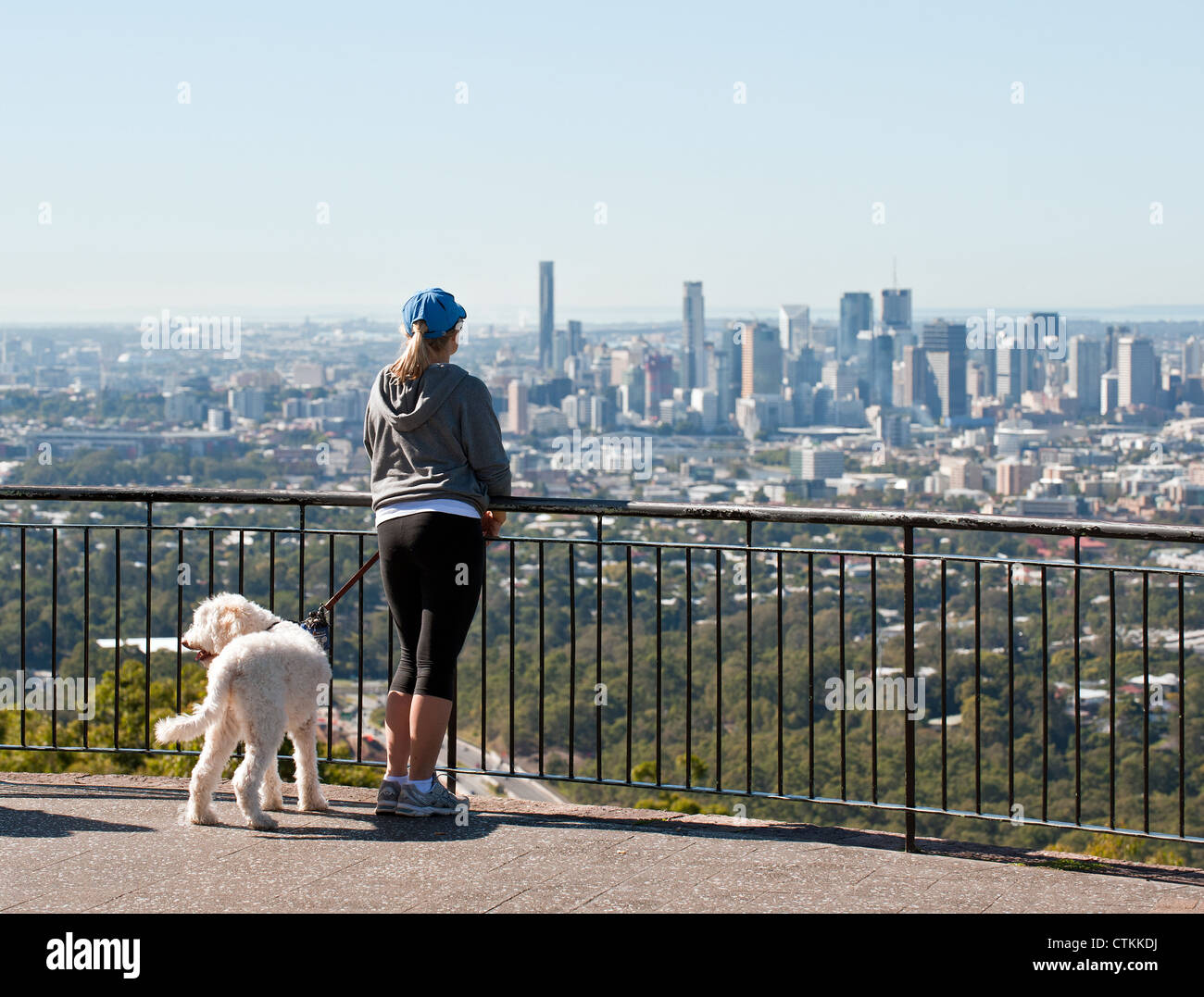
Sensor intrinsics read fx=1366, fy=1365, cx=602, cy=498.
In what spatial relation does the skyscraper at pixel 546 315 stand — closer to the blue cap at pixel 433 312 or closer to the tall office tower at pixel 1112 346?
the tall office tower at pixel 1112 346

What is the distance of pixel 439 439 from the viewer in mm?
5297

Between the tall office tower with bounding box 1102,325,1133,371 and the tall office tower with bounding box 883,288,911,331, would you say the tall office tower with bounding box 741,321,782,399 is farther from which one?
the tall office tower with bounding box 1102,325,1133,371

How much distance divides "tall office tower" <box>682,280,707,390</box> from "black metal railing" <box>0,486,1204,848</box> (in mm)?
68474

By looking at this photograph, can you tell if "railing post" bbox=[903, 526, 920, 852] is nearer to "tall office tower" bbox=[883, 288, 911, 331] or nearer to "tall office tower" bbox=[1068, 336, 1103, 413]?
"tall office tower" bbox=[1068, 336, 1103, 413]

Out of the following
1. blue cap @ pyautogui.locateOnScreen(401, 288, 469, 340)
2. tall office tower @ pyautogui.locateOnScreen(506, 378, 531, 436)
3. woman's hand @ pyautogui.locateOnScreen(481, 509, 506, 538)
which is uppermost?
tall office tower @ pyautogui.locateOnScreen(506, 378, 531, 436)

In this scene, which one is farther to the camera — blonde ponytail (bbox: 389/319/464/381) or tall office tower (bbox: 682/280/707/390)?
tall office tower (bbox: 682/280/707/390)

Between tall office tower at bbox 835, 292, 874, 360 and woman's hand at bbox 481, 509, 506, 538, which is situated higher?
tall office tower at bbox 835, 292, 874, 360

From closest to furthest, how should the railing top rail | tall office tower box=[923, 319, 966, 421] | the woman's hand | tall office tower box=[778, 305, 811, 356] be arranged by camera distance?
the railing top rail
the woman's hand
tall office tower box=[923, 319, 966, 421]
tall office tower box=[778, 305, 811, 356]

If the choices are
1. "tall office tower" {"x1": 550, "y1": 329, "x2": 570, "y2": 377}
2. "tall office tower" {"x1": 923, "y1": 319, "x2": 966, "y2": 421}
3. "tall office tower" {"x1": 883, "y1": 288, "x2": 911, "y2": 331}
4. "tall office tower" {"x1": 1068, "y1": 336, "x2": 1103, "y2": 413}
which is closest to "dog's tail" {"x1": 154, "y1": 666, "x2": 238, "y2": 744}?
"tall office tower" {"x1": 1068, "y1": 336, "x2": 1103, "y2": 413}

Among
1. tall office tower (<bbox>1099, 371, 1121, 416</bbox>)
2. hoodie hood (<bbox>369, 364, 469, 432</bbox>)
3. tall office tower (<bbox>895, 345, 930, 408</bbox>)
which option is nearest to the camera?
hoodie hood (<bbox>369, 364, 469, 432</bbox>)

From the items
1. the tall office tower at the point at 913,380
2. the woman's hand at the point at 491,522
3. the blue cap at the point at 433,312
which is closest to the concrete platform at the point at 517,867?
the woman's hand at the point at 491,522

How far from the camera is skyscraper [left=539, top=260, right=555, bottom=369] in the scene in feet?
452

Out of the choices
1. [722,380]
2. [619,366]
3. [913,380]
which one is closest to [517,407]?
[619,366]

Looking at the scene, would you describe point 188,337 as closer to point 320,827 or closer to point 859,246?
point 859,246
